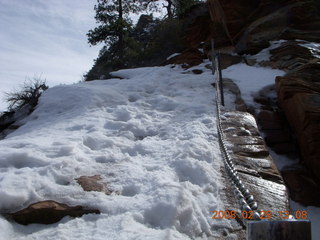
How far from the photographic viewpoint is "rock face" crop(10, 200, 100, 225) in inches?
92.3

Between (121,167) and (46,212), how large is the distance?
1173 mm

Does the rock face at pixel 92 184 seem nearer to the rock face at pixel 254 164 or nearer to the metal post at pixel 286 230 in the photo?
the rock face at pixel 254 164

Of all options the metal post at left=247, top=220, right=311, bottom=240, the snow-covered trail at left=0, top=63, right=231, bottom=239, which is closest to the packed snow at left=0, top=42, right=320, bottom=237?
the snow-covered trail at left=0, top=63, right=231, bottom=239

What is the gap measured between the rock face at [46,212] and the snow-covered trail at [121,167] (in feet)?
0.21

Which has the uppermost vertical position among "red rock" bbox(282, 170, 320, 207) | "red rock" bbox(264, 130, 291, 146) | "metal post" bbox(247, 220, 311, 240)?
"metal post" bbox(247, 220, 311, 240)

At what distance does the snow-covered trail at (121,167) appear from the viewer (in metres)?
2.30

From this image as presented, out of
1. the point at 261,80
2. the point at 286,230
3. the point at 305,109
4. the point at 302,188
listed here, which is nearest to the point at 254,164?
A: the point at 302,188

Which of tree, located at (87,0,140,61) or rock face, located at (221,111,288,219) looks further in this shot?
tree, located at (87,0,140,61)

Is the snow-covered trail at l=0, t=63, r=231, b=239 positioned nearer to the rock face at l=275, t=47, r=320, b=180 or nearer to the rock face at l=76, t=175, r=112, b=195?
the rock face at l=76, t=175, r=112, b=195

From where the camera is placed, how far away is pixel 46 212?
2385mm

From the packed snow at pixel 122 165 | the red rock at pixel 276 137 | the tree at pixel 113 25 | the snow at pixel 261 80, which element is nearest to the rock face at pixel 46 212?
the packed snow at pixel 122 165

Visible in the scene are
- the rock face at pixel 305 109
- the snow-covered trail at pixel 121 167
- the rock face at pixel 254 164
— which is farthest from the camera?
the rock face at pixel 305 109

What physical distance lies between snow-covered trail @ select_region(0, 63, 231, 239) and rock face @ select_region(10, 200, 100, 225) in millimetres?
64

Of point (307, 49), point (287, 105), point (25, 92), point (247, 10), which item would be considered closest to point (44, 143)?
point (287, 105)
